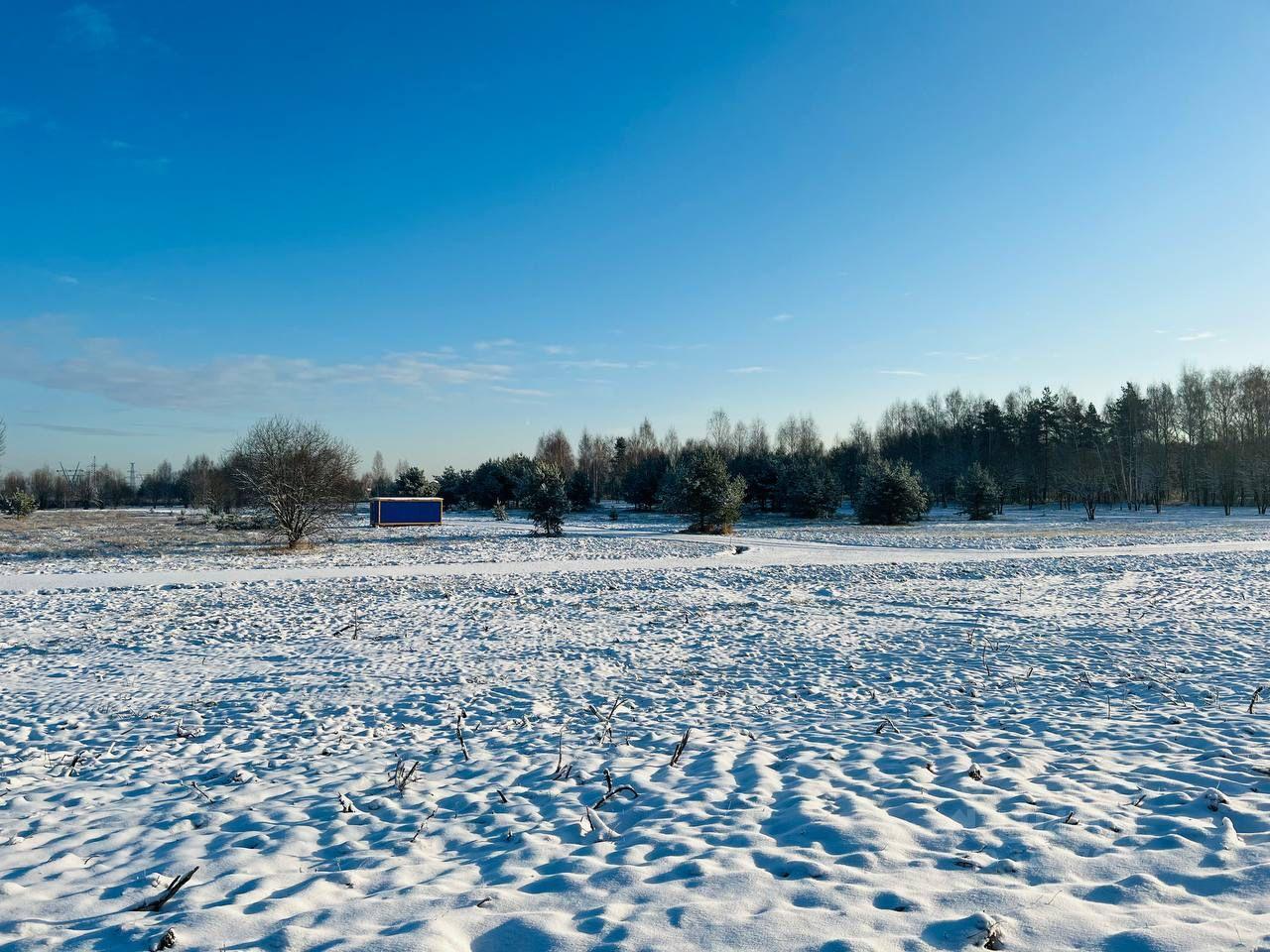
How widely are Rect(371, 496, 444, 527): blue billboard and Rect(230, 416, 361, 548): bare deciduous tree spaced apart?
1110 cm

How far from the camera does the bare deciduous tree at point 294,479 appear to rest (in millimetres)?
29141

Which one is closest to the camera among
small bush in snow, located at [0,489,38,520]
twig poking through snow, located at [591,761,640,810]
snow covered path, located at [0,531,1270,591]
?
twig poking through snow, located at [591,761,640,810]

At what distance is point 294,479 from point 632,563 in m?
16.3

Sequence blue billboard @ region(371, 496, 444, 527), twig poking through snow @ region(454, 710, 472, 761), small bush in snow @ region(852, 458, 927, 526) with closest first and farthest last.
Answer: twig poking through snow @ region(454, 710, 472, 761) → blue billboard @ region(371, 496, 444, 527) → small bush in snow @ region(852, 458, 927, 526)

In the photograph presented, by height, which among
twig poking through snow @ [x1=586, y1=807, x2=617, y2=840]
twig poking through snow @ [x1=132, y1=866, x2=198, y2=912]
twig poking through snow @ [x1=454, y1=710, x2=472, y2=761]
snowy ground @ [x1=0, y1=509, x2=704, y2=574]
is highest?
snowy ground @ [x1=0, y1=509, x2=704, y2=574]

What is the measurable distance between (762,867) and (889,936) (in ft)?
2.86

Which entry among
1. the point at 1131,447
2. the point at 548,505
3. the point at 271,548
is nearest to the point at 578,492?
the point at 548,505

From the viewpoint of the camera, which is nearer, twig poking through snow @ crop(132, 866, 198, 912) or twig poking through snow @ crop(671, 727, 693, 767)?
twig poking through snow @ crop(132, 866, 198, 912)

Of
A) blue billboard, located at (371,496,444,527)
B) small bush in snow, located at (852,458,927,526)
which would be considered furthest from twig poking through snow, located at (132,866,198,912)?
small bush in snow, located at (852,458,927,526)

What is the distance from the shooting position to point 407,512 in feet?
144

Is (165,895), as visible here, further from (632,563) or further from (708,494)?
(708,494)

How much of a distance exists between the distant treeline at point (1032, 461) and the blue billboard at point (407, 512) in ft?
22.7

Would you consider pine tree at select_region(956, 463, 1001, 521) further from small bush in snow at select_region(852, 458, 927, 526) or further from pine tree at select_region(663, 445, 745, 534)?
pine tree at select_region(663, 445, 745, 534)

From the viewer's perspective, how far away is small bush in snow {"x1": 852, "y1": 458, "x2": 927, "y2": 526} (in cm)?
4450
